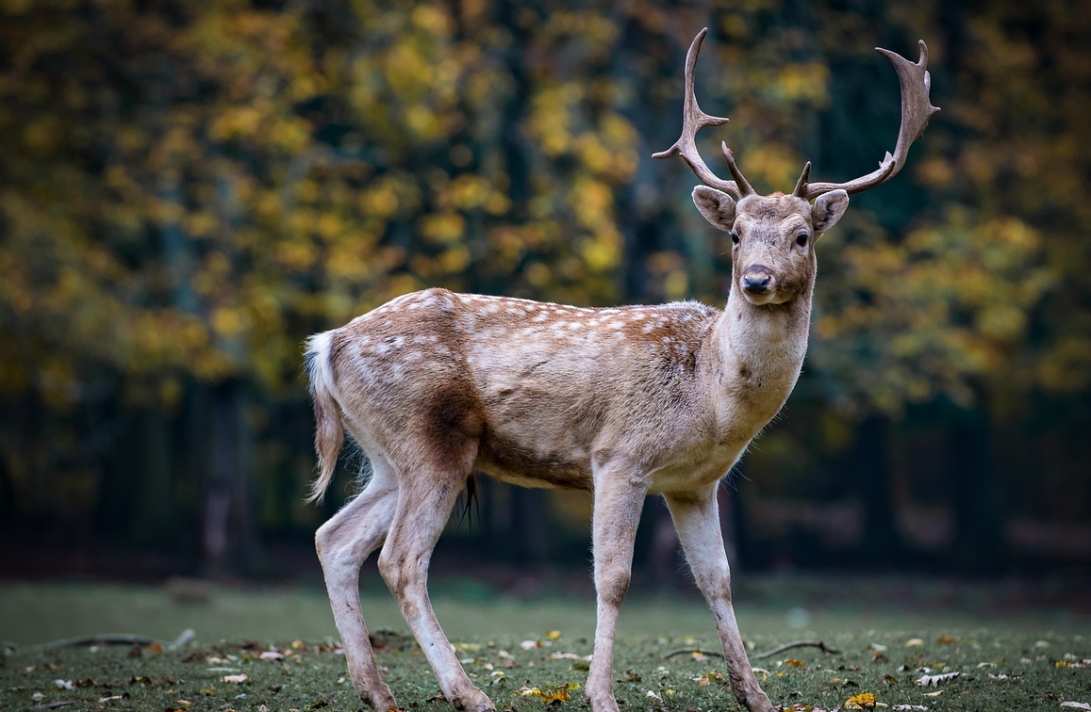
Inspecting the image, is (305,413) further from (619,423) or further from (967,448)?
(619,423)

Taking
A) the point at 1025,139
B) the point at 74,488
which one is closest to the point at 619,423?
the point at 1025,139

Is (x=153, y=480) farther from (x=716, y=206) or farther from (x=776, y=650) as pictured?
(x=716, y=206)

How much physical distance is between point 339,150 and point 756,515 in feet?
54.7

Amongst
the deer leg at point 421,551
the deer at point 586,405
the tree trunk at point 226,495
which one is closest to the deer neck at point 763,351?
the deer at point 586,405

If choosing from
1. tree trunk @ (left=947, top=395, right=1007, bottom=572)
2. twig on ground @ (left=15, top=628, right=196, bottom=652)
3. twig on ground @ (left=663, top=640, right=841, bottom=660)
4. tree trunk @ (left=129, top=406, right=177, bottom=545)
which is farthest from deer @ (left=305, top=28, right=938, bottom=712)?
tree trunk @ (left=947, top=395, right=1007, bottom=572)

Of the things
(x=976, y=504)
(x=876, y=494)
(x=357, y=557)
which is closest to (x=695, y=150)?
(x=357, y=557)

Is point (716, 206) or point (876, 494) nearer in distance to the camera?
point (716, 206)

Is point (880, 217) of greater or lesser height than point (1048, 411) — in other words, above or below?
above

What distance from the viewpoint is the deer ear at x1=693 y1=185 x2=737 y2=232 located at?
676cm

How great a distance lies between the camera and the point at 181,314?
56.4 ft

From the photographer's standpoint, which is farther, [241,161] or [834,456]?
[834,456]

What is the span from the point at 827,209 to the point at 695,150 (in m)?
0.93

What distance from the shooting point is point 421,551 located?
22.0ft

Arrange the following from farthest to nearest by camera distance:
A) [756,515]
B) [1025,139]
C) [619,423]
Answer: [756,515] → [1025,139] → [619,423]
